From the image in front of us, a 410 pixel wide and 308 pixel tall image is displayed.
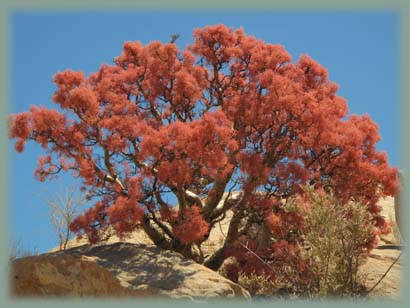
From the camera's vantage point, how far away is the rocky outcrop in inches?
556

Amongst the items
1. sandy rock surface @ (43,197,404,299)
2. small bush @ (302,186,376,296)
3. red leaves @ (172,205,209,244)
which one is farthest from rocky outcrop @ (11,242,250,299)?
small bush @ (302,186,376,296)

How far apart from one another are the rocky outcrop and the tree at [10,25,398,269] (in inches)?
53.9

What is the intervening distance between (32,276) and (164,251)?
130 inches

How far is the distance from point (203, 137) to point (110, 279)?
13.4ft

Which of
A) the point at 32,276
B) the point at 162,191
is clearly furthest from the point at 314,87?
the point at 32,276

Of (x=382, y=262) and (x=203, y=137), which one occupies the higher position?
(x=203, y=137)

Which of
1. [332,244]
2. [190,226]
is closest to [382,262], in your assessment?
[190,226]

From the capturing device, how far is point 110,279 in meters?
14.3

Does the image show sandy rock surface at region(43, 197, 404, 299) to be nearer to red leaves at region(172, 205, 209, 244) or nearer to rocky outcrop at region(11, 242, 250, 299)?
red leaves at region(172, 205, 209, 244)

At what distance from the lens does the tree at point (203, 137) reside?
1598cm

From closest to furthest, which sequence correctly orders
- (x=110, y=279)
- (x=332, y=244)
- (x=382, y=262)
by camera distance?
(x=332, y=244)
(x=110, y=279)
(x=382, y=262)

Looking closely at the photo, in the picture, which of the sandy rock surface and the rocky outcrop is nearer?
the rocky outcrop

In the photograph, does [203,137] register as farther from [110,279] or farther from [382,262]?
[382,262]

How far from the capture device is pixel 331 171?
735 inches
